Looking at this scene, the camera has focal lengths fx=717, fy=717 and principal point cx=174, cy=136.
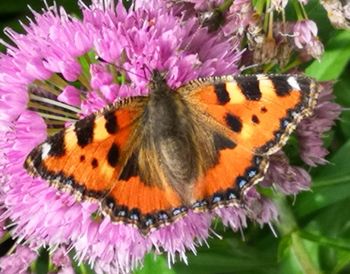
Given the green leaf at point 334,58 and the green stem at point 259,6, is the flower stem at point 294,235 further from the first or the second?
the green stem at point 259,6

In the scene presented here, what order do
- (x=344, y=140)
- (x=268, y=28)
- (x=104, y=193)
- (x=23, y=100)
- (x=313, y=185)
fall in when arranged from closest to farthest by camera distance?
(x=104, y=193) → (x=23, y=100) → (x=268, y=28) → (x=313, y=185) → (x=344, y=140)

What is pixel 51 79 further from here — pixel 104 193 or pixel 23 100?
pixel 104 193

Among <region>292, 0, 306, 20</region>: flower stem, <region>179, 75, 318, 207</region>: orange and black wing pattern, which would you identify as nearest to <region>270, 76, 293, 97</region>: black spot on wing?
<region>179, 75, 318, 207</region>: orange and black wing pattern

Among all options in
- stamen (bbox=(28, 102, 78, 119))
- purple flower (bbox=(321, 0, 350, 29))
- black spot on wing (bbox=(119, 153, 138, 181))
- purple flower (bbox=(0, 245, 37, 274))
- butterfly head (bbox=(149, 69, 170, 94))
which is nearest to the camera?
black spot on wing (bbox=(119, 153, 138, 181))

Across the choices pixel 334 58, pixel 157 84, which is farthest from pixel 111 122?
pixel 334 58

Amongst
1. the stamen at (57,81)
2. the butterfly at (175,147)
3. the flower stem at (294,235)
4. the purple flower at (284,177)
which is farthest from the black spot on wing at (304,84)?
the flower stem at (294,235)

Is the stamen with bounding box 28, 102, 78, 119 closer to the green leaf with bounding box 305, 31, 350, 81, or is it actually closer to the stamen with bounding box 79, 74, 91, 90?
the stamen with bounding box 79, 74, 91, 90

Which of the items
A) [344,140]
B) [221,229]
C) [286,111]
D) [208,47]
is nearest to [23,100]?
[208,47]
